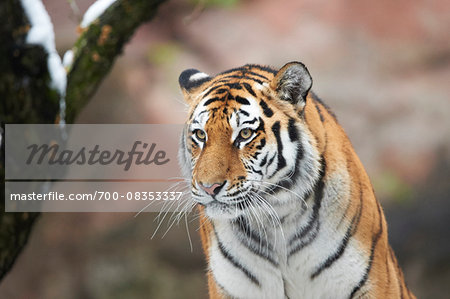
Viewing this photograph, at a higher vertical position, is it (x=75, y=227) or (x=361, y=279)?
(x=361, y=279)

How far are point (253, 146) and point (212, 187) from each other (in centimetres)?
23

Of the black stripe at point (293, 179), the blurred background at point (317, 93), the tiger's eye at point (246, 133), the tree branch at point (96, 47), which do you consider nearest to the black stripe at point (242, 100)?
the tiger's eye at point (246, 133)

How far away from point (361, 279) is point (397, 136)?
3462 mm

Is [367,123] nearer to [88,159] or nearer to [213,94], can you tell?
[88,159]

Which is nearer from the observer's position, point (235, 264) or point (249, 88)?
point (249, 88)

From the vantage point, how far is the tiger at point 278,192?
2.18 metres

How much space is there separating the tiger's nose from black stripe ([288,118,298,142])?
1.10ft

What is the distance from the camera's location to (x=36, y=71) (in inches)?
107

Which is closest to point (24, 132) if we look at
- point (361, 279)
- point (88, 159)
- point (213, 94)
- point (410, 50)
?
point (213, 94)

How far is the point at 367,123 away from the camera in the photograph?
564 cm

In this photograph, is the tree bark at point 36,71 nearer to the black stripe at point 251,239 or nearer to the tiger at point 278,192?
the tiger at point 278,192

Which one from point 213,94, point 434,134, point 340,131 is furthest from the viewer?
point 434,134

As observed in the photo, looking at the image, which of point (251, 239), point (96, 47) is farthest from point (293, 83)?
point (96, 47)

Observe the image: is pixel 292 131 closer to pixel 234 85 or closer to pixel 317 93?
pixel 234 85
